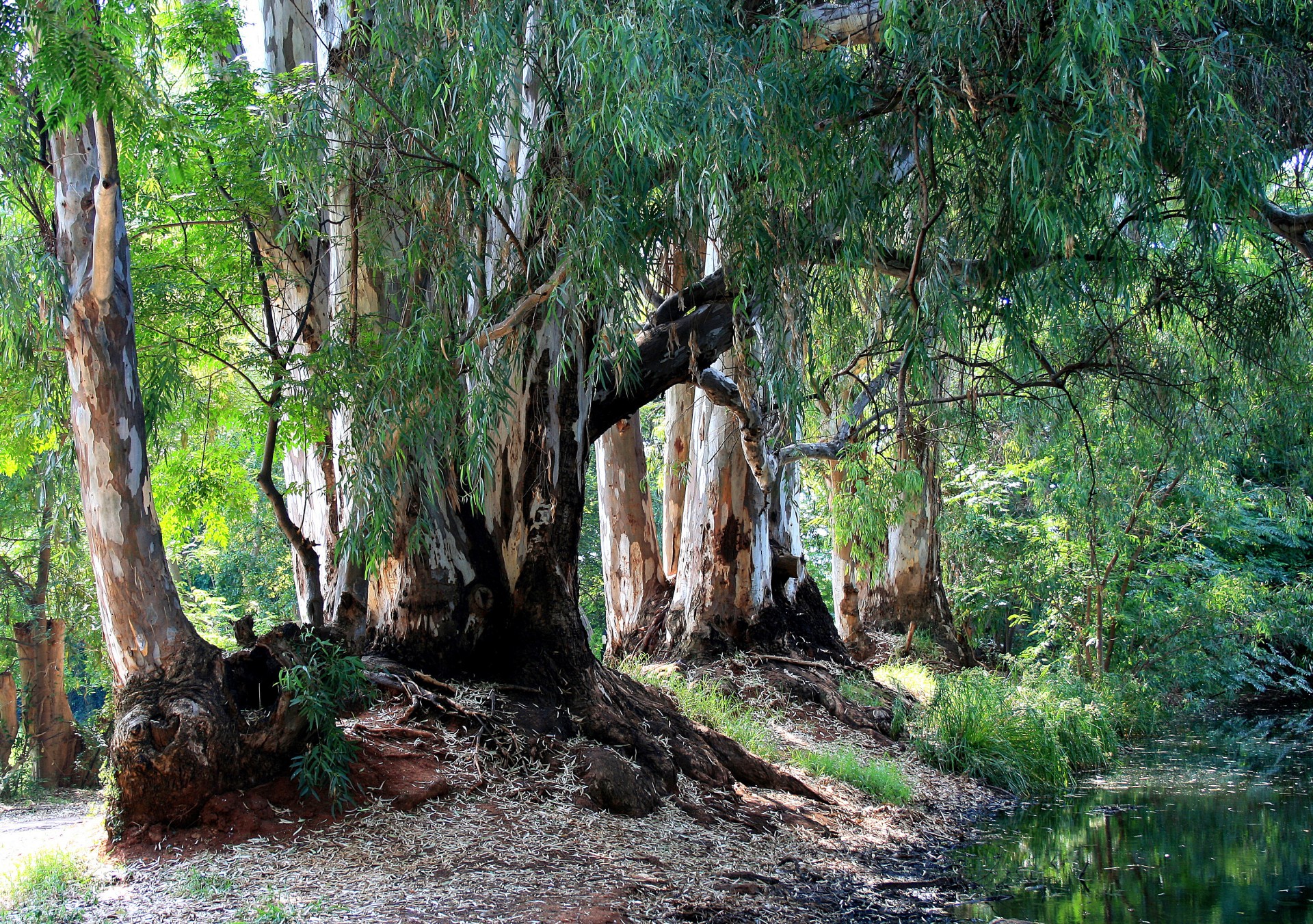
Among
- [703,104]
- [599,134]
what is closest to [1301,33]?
[703,104]

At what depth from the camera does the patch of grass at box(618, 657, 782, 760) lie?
7.02m

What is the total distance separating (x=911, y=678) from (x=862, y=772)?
4.17 meters

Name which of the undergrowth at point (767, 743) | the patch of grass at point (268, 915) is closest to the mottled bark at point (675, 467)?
the undergrowth at point (767, 743)

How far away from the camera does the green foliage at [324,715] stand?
4559mm

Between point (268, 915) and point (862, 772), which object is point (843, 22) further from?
point (268, 915)

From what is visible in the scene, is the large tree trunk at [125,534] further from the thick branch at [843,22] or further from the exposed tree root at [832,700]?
the exposed tree root at [832,700]

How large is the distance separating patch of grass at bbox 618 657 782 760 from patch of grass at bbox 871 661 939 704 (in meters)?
2.45

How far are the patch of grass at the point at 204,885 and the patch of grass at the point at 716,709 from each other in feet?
11.8

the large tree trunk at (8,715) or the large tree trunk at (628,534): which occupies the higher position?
the large tree trunk at (628,534)

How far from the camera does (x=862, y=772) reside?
273 inches

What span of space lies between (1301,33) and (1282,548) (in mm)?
12997

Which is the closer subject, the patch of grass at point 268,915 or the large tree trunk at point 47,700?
the patch of grass at point 268,915

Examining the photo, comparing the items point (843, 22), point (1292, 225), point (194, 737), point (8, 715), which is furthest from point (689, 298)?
point (8, 715)

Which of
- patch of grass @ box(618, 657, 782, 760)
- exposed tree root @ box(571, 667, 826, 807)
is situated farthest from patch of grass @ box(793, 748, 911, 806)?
exposed tree root @ box(571, 667, 826, 807)
